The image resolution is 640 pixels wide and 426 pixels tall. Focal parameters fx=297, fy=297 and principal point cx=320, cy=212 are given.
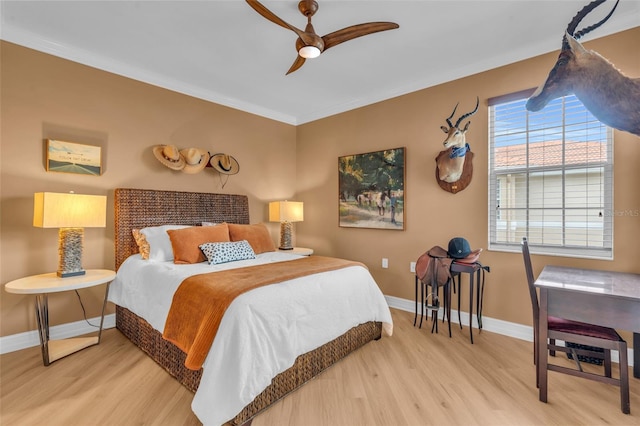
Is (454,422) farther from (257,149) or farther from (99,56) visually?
(99,56)

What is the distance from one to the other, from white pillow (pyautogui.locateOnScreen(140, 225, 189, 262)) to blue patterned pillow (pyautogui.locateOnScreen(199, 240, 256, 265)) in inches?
13.7

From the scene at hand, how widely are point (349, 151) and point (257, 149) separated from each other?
1361 mm

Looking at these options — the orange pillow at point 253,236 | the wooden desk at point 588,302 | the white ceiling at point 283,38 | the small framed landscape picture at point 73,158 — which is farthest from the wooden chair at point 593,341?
the small framed landscape picture at point 73,158

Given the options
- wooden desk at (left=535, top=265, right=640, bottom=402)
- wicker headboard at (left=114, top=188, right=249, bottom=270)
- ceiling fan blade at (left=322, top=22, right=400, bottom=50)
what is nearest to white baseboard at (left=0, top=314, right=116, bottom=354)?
wicker headboard at (left=114, top=188, right=249, bottom=270)

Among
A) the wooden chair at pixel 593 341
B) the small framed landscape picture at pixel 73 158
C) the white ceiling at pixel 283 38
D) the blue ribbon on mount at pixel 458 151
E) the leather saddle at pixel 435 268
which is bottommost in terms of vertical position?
the wooden chair at pixel 593 341

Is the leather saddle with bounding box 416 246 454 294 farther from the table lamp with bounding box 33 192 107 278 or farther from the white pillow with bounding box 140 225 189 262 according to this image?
the table lamp with bounding box 33 192 107 278

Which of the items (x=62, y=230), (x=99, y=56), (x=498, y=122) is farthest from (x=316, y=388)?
(x=99, y=56)

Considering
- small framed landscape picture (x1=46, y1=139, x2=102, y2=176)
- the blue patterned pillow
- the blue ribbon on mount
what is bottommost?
the blue patterned pillow

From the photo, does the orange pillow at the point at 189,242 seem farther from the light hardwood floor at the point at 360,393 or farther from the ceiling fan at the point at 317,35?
the ceiling fan at the point at 317,35

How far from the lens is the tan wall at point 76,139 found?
2.57 m

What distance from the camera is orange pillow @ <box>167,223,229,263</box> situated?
283 centimetres

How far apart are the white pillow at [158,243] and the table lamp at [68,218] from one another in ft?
1.46

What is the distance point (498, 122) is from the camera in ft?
9.91

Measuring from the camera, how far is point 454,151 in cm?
304
